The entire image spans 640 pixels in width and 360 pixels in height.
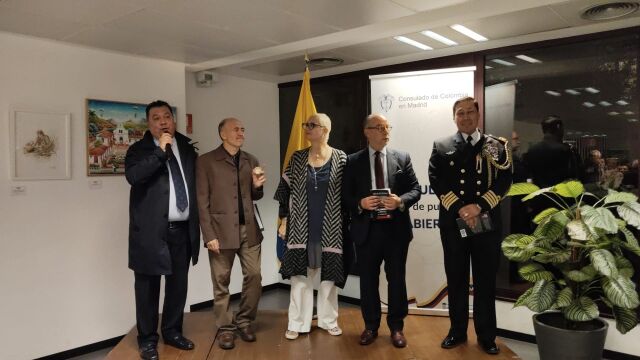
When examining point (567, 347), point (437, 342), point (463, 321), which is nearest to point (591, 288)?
point (567, 347)

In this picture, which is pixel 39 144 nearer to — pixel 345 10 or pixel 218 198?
pixel 218 198

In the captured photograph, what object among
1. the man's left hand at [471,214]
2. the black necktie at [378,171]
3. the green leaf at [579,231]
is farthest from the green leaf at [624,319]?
the black necktie at [378,171]

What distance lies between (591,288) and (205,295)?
383cm

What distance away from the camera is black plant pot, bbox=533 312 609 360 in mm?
2986

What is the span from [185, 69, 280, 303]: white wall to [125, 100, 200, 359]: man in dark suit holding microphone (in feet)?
6.08

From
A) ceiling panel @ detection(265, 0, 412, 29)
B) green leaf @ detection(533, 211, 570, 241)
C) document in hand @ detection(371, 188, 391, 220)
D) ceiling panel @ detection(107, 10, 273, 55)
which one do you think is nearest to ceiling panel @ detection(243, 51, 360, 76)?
ceiling panel @ detection(107, 10, 273, 55)

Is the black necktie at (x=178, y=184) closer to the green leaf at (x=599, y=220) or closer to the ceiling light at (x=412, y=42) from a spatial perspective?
the ceiling light at (x=412, y=42)

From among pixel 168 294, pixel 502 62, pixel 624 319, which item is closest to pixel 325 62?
pixel 502 62

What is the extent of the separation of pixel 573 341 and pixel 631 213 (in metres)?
0.87

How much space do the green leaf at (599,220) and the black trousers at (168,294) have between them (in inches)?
103

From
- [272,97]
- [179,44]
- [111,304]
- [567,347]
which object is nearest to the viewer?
[567,347]

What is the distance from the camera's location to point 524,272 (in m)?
3.16

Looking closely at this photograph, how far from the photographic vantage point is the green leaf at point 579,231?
2924mm

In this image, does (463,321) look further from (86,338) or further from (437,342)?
(86,338)
